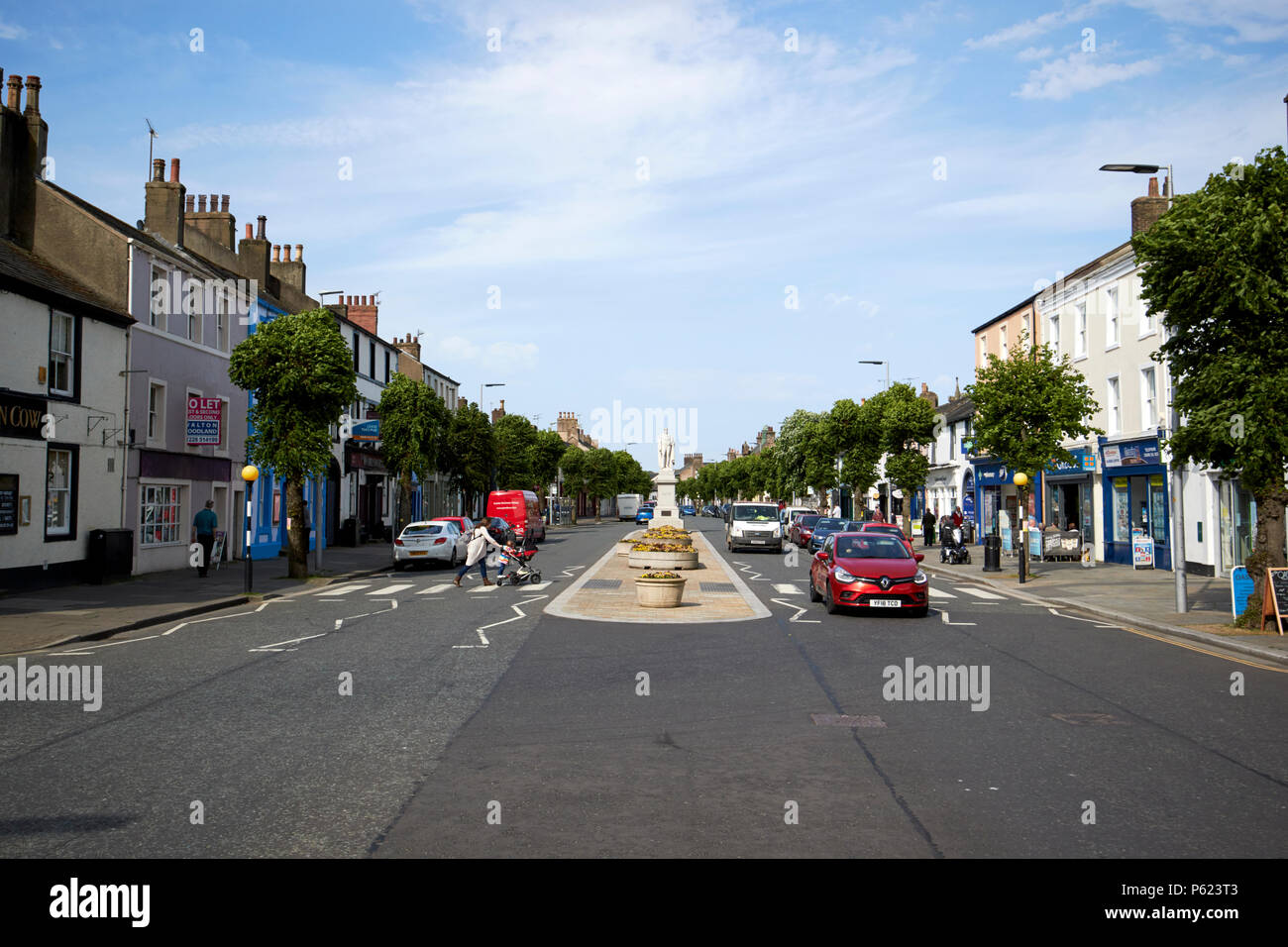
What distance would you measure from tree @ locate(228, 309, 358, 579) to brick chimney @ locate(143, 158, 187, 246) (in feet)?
33.1

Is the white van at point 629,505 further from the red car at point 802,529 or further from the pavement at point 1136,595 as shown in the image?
the pavement at point 1136,595

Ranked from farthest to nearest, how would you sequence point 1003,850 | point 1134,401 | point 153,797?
1. point 1134,401
2. point 153,797
3. point 1003,850

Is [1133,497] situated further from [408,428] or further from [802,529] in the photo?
[408,428]

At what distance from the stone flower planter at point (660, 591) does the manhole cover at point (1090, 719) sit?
33.2ft

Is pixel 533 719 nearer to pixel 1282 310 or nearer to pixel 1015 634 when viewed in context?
pixel 1015 634

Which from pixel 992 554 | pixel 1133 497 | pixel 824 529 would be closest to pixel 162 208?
pixel 824 529

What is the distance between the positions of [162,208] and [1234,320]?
3200 centimetres

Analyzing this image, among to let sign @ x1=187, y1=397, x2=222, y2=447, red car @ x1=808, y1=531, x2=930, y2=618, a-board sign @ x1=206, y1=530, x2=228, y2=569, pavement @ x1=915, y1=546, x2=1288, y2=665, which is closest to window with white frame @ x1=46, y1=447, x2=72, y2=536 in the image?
to let sign @ x1=187, y1=397, x2=222, y2=447

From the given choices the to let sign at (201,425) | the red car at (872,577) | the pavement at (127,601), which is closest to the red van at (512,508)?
the pavement at (127,601)
